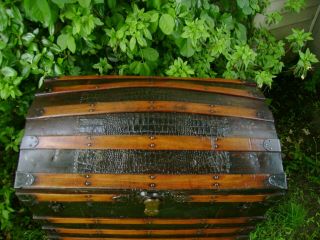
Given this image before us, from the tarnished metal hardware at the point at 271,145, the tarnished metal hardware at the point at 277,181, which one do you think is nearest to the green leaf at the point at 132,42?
the tarnished metal hardware at the point at 271,145

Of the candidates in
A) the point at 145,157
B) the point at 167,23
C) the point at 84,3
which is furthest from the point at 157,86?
the point at 84,3

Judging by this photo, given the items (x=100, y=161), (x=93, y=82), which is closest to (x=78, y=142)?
(x=100, y=161)

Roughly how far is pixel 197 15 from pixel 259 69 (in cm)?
76

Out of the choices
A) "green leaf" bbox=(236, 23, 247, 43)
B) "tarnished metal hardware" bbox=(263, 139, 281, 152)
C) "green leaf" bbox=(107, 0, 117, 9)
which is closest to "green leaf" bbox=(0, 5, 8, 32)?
"green leaf" bbox=(107, 0, 117, 9)

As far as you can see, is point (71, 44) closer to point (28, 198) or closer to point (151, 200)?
point (28, 198)

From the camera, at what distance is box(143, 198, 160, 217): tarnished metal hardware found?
1.99 metres

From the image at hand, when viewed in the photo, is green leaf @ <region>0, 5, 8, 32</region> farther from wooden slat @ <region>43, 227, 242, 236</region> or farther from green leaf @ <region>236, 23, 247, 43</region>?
green leaf @ <region>236, 23, 247, 43</region>

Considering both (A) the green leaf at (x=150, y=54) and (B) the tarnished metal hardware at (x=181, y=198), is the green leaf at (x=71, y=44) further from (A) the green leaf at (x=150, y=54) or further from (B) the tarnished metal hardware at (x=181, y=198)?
(B) the tarnished metal hardware at (x=181, y=198)

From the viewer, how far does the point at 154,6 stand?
7.39 feet

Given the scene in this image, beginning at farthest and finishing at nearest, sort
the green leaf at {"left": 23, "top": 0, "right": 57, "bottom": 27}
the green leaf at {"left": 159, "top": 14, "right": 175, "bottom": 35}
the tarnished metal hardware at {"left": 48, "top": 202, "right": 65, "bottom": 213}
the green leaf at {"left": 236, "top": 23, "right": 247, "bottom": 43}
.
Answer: the green leaf at {"left": 236, "top": 23, "right": 247, "bottom": 43}
the green leaf at {"left": 159, "top": 14, "right": 175, "bottom": 35}
the tarnished metal hardware at {"left": 48, "top": 202, "right": 65, "bottom": 213}
the green leaf at {"left": 23, "top": 0, "right": 57, "bottom": 27}

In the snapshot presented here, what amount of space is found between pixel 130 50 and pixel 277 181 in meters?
1.17

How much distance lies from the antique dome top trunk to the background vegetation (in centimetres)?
22

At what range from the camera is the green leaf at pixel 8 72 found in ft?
7.28

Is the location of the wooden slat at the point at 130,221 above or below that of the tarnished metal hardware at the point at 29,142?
below
